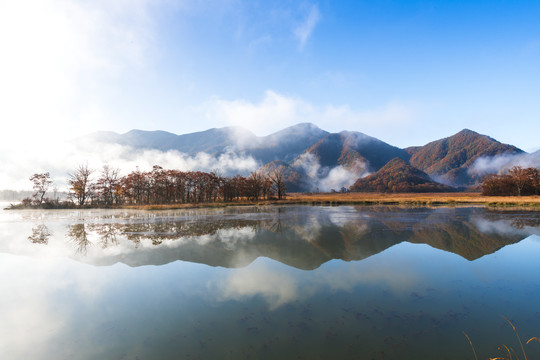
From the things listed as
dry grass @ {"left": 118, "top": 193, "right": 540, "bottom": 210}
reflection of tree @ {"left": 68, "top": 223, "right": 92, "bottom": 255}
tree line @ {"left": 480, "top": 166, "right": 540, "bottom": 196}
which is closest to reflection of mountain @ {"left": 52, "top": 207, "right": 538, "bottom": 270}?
reflection of tree @ {"left": 68, "top": 223, "right": 92, "bottom": 255}

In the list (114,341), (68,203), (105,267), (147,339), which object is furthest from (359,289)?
(68,203)

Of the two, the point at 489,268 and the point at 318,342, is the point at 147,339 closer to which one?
the point at 318,342

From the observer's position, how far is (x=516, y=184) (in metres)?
80.9

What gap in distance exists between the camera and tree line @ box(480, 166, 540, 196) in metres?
79.5

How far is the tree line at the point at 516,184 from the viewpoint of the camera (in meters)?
79.5

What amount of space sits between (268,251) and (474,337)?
9.96m

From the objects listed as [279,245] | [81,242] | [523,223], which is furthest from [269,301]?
[523,223]

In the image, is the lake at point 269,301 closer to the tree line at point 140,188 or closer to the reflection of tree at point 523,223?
the reflection of tree at point 523,223

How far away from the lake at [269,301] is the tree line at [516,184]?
88.8 metres

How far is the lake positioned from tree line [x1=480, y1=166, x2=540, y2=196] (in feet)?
291

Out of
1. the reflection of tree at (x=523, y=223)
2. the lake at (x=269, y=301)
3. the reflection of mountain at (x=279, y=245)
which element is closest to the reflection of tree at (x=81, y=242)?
the reflection of mountain at (x=279, y=245)

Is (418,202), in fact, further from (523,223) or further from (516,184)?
(523,223)

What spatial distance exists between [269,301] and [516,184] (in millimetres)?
105558

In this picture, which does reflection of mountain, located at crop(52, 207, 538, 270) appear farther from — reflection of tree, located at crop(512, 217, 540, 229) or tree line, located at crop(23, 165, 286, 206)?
tree line, located at crop(23, 165, 286, 206)
